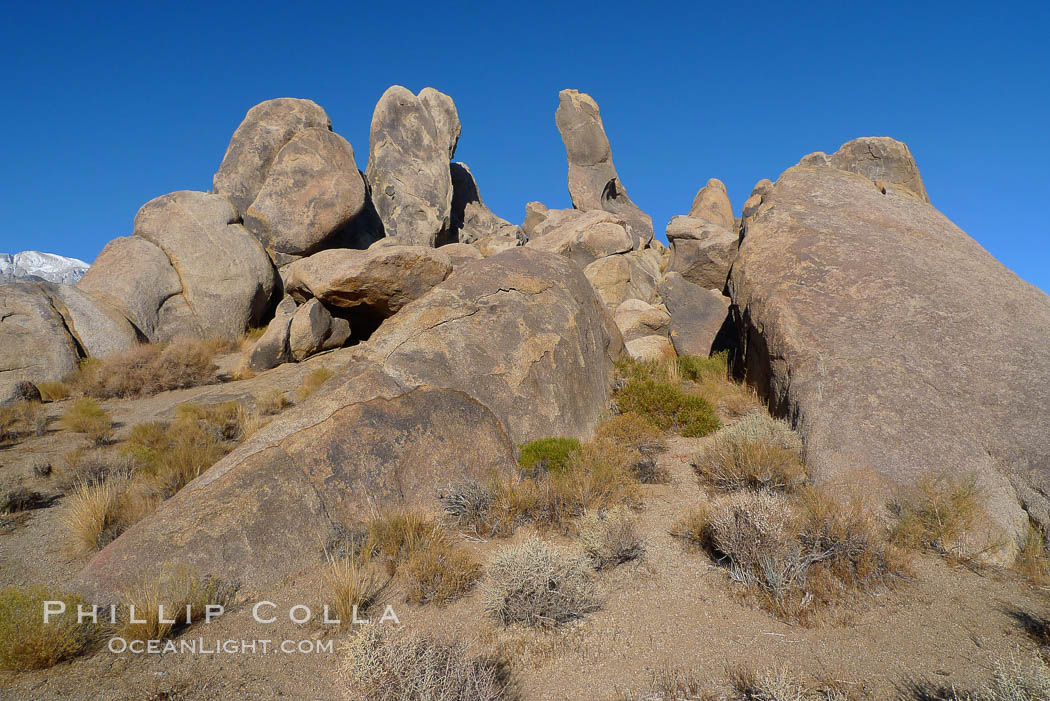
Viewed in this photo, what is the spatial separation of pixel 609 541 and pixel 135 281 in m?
13.4

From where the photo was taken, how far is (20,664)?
3.09 meters

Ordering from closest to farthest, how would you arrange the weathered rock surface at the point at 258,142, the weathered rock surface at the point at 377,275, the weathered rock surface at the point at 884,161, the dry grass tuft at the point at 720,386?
1. the dry grass tuft at the point at 720,386
2. the weathered rock surface at the point at 377,275
3. the weathered rock surface at the point at 258,142
4. the weathered rock surface at the point at 884,161

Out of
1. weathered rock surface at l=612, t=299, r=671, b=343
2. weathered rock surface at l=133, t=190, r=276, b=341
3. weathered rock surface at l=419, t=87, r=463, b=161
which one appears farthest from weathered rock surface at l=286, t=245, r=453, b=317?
weathered rock surface at l=419, t=87, r=463, b=161

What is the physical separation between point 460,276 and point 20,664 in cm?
491

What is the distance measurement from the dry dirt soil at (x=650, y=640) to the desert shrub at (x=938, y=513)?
0.56ft

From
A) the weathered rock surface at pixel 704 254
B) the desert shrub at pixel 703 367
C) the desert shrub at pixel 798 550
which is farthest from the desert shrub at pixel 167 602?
the weathered rock surface at pixel 704 254

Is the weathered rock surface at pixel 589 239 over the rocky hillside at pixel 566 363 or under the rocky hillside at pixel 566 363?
over

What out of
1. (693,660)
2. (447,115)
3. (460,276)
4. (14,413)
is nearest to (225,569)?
(693,660)

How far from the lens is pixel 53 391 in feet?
32.9

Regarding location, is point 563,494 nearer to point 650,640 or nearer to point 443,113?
point 650,640

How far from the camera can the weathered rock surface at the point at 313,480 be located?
4035 mm

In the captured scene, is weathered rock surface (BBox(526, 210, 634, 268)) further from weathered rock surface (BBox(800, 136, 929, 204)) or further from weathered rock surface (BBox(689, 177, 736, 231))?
weathered rock surface (BBox(689, 177, 736, 231))

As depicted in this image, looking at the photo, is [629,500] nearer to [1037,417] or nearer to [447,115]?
[1037,417]

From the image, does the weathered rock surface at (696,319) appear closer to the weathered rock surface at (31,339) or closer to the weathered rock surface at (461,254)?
the weathered rock surface at (461,254)
